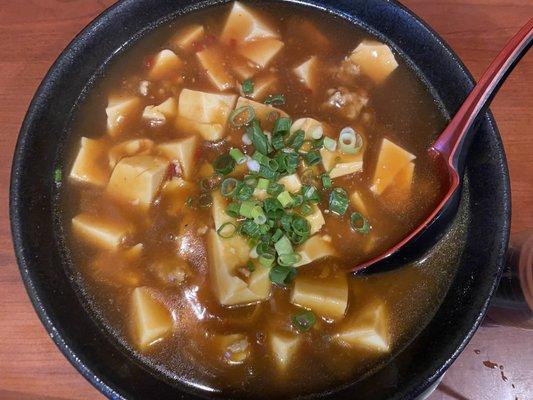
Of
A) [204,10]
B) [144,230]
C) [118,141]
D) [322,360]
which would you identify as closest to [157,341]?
[144,230]

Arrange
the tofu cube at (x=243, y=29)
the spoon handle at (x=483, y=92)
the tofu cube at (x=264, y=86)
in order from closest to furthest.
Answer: the spoon handle at (x=483, y=92) → the tofu cube at (x=264, y=86) → the tofu cube at (x=243, y=29)

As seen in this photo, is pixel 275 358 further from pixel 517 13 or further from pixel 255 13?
pixel 517 13

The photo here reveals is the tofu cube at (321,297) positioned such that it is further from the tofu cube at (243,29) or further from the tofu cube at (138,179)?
the tofu cube at (243,29)

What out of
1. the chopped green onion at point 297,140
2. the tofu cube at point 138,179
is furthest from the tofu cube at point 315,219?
the tofu cube at point 138,179

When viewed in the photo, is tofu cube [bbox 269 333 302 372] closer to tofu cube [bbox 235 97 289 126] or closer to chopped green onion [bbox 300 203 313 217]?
chopped green onion [bbox 300 203 313 217]

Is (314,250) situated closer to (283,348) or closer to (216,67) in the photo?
(283,348)
